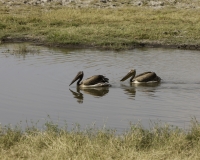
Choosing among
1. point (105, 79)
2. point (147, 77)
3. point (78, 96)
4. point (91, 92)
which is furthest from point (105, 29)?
point (78, 96)

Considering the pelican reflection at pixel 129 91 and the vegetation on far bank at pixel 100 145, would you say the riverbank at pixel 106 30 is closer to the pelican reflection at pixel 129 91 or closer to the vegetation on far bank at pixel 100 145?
the pelican reflection at pixel 129 91

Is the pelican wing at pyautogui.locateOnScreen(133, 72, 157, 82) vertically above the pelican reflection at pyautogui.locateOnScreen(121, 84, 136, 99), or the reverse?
the pelican wing at pyautogui.locateOnScreen(133, 72, 157, 82)

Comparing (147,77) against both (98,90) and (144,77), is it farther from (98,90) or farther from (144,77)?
(98,90)

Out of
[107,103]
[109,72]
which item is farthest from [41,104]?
[109,72]

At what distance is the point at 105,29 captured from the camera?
23625 mm

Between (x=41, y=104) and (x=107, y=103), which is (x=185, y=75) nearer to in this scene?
(x=107, y=103)

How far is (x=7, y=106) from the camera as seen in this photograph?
11.7 m

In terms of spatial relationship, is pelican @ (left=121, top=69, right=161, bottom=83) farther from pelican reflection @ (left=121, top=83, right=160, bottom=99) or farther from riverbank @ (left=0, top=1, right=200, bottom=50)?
riverbank @ (left=0, top=1, right=200, bottom=50)

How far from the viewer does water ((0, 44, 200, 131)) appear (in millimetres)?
10852

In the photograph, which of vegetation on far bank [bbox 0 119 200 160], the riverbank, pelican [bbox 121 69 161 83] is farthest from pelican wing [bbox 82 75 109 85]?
the riverbank

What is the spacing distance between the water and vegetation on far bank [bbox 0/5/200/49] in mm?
1503

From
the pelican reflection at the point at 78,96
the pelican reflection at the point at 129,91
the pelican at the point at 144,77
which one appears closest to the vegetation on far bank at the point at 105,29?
the pelican at the point at 144,77

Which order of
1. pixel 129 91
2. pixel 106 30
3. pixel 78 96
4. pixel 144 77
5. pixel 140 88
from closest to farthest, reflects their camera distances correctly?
pixel 78 96 → pixel 129 91 → pixel 140 88 → pixel 144 77 → pixel 106 30

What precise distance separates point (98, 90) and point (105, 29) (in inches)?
385
